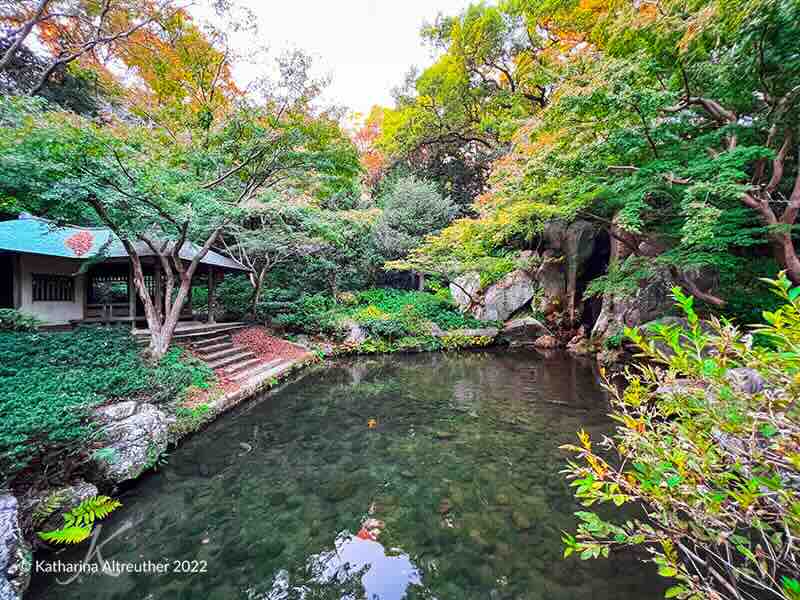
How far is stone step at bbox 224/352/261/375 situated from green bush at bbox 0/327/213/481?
839 mm

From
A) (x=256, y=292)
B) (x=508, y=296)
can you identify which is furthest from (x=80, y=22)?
(x=508, y=296)

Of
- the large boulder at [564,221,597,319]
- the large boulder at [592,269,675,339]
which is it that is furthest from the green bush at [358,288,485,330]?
the large boulder at [592,269,675,339]

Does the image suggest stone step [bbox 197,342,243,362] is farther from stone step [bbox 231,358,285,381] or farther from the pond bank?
the pond bank

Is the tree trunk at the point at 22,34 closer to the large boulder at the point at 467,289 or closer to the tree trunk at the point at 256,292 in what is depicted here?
the tree trunk at the point at 256,292

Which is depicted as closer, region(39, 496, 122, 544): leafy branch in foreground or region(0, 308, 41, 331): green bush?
region(39, 496, 122, 544): leafy branch in foreground

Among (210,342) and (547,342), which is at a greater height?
(210,342)

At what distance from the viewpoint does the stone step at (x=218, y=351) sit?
7838 millimetres

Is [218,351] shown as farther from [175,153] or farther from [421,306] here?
[421,306]

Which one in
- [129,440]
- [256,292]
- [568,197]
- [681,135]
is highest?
[681,135]

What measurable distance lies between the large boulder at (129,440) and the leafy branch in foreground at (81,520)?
1.13 feet

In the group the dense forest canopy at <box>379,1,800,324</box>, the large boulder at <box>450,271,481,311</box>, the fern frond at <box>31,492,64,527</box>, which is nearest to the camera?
the fern frond at <box>31,492,64,527</box>

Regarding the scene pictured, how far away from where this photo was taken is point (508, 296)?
1478cm

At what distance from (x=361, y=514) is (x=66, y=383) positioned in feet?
12.7

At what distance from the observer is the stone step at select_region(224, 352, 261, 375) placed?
7730 mm
